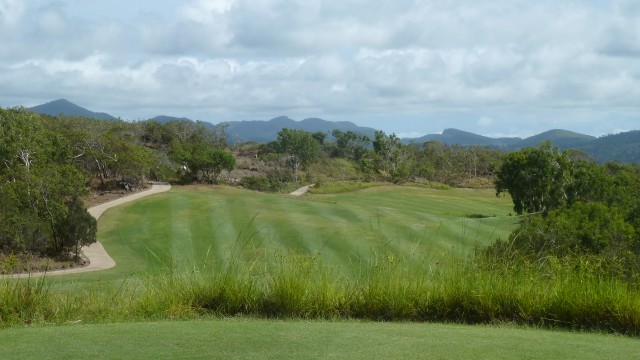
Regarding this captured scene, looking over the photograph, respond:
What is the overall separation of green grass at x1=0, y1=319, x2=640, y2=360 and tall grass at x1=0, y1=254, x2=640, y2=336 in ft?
2.21

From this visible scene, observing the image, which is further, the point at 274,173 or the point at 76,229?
the point at 274,173

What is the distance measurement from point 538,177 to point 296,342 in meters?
29.2

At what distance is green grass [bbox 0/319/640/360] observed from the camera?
4.70 m

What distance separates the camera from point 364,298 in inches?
269

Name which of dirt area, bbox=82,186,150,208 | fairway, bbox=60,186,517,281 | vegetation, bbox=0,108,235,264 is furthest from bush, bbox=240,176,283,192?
dirt area, bbox=82,186,150,208

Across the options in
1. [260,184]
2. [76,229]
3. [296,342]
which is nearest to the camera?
[296,342]

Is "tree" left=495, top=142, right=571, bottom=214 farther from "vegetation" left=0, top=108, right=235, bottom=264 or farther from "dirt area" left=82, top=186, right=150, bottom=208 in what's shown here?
"dirt area" left=82, top=186, right=150, bottom=208

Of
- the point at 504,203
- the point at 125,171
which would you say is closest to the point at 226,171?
the point at 125,171

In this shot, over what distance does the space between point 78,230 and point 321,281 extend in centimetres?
2148

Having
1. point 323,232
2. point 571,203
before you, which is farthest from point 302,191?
point 571,203

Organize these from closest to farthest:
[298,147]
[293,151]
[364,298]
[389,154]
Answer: [364,298]
[293,151]
[298,147]
[389,154]

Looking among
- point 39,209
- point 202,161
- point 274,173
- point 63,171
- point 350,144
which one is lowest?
point 274,173

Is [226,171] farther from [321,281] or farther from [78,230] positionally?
[321,281]

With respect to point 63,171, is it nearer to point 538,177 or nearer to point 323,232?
point 323,232
